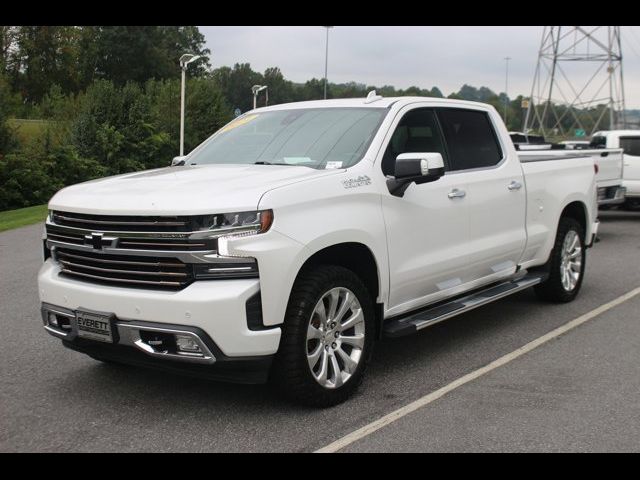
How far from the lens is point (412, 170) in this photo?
511cm

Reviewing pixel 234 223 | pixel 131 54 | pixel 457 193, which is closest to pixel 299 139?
pixel 457 193

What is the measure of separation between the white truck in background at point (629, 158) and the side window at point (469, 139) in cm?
1039

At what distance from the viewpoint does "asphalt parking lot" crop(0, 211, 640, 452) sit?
167 inches

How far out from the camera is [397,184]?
17.3ft

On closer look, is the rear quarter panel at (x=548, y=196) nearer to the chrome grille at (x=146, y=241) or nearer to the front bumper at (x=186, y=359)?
the front bumper at (x=186, y=359)

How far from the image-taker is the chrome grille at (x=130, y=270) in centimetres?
433

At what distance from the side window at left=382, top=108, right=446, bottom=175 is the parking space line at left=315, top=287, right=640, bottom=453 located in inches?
59.9

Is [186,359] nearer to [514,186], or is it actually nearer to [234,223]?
[234,223]

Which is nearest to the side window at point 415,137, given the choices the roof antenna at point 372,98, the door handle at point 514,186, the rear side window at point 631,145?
the roof antenna at point 372,98

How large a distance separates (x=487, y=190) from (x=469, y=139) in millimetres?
481
